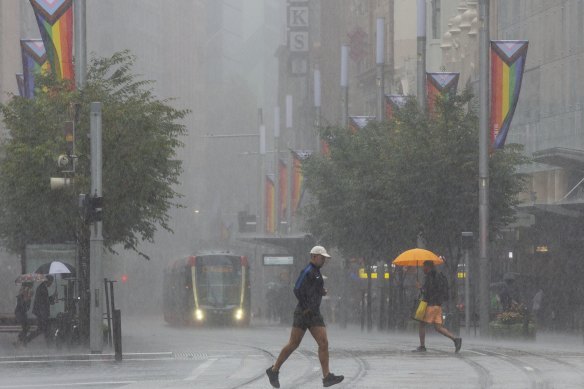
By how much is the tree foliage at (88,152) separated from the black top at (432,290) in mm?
8909

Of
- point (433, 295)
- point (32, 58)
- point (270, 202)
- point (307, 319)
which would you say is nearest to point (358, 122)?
point (32, 58)

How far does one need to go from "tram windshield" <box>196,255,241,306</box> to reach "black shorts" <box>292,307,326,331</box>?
4002 cm

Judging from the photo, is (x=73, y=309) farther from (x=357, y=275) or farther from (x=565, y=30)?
(x=357, y=275)

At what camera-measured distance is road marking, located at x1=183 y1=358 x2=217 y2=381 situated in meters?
24.3

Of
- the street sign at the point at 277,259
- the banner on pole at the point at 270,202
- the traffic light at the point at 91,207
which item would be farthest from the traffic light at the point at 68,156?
the banner on pole at the point at 270,202

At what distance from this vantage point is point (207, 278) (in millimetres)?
61312

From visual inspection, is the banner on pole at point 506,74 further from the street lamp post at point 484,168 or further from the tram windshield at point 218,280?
the tram windshield at point 218,280

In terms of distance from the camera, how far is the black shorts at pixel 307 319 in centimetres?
2122

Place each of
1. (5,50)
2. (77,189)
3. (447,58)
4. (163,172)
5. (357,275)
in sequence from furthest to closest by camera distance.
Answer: (5,50)
(447,58)
(357,275)
(163,172)
(77,189)

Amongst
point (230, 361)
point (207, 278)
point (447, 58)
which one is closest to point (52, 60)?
point (230, 361)

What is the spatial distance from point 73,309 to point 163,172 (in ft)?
13.1

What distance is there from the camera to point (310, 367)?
1025 inches

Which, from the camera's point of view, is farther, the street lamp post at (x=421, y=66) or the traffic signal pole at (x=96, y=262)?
the street lamp post at (x=421, y=66)

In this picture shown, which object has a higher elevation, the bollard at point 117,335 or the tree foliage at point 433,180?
the tree foliage at point 433,180
